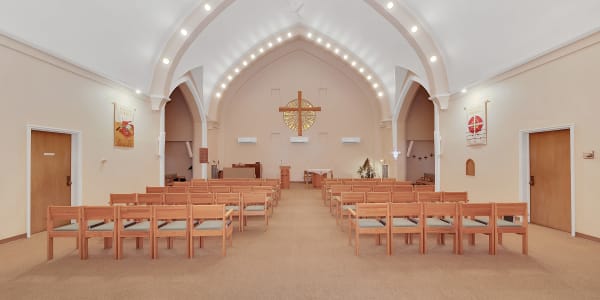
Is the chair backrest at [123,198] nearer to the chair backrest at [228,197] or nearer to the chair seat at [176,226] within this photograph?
the chair backrest at [228,197]

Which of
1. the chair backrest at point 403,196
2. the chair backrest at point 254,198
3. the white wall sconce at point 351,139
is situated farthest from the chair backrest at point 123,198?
the white wall sconce at point 351,139

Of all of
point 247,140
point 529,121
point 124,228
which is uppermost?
point 247,140

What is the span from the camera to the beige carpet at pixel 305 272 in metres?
3.16

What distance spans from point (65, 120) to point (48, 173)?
3.56ft

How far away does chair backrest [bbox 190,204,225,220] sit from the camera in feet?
14.3

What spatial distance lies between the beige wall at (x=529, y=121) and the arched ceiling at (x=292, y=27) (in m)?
0.41

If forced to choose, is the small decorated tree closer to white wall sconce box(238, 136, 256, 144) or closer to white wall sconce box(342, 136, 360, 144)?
white wall sconce box(342, 136, 360, 144)

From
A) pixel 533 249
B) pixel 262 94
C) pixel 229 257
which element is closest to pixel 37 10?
pixel 229 257

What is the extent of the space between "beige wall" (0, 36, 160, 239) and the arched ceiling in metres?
0.35

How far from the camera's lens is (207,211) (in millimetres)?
4395

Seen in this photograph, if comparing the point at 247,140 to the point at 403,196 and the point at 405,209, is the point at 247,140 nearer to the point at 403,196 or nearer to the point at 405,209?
the point at 403,196

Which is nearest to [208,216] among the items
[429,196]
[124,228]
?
[124,228]

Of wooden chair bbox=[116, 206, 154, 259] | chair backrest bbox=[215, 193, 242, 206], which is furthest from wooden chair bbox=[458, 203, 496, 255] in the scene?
wooden chair bbox=[116, 206, 154, 259]

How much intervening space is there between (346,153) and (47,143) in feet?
43.8
